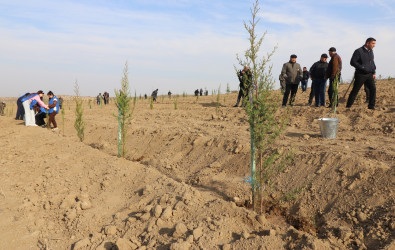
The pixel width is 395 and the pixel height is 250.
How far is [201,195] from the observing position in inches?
156

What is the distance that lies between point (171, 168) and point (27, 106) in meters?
6.04

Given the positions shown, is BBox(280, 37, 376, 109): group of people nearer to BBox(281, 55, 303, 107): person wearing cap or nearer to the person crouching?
BBox(281, 55, 303, 107): person wearing cap

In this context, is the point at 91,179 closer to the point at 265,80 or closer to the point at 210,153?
the point at 210,153

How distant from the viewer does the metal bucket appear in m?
5.85

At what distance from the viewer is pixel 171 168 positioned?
6.29 m

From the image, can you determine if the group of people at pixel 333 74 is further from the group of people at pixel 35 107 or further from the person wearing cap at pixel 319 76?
the group of people at pixel 35 107

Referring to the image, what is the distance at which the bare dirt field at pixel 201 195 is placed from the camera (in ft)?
10.5

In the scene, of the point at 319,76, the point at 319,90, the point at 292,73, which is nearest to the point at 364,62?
the point at 319,76

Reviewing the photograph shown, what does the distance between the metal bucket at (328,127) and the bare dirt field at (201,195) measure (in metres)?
0.17

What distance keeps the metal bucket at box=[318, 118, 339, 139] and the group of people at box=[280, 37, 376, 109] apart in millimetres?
765

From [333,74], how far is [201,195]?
5846mm

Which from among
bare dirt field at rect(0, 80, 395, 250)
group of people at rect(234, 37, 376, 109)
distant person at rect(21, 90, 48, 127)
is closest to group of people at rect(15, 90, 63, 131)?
distant person at rect(21, 90, 48, 127)

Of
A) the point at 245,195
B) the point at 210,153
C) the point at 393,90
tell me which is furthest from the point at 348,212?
the point at 393,90

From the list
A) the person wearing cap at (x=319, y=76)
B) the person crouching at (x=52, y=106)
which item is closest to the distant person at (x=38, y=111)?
the person crouching at (x=52, y=106)
